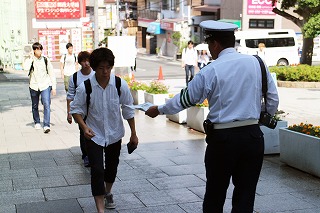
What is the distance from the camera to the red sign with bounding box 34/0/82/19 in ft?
121

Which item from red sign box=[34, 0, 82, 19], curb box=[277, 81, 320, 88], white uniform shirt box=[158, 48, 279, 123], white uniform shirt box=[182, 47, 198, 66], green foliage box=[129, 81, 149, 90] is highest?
red sign box=[34, 0, 82, 19]

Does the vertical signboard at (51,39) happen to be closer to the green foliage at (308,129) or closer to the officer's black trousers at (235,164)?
the green foliage at (308,129)

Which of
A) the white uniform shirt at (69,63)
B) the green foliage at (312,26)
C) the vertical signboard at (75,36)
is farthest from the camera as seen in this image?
A: the vertical signboard at (75,36)

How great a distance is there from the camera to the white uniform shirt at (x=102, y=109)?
16.4ft

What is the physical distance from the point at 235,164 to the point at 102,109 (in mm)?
1729

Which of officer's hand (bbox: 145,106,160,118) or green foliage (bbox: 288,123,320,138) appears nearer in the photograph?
officer's hand (bbox: 145,106,160,118)

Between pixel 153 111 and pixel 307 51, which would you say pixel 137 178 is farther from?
pixel 307 51

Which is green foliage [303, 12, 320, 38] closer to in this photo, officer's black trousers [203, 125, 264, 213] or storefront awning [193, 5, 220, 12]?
officer's black trousers [203, 125, 264, 213]

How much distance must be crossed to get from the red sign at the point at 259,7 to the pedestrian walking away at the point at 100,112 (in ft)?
114

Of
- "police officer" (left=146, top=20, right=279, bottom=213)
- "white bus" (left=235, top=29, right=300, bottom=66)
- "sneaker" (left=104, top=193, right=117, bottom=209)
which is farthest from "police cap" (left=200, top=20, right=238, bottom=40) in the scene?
"white bus" (left=235, top=29, right=300, bottom=66)

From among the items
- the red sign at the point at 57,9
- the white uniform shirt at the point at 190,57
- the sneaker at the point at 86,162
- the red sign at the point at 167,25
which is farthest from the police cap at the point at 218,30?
the red sign at the point at 167,25

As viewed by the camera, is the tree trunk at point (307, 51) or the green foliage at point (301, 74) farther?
the tree trunk at point (307, 51)

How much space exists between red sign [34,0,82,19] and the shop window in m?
12.8

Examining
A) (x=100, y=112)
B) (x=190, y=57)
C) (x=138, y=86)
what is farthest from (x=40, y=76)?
(x=190, y=57)
